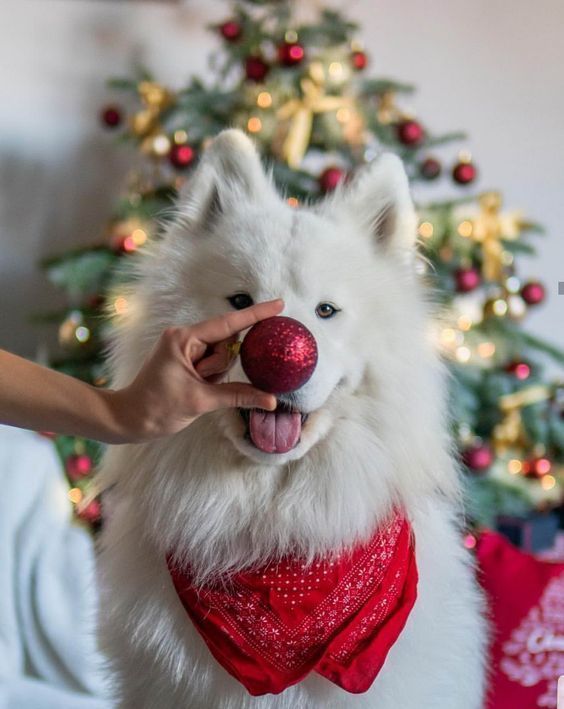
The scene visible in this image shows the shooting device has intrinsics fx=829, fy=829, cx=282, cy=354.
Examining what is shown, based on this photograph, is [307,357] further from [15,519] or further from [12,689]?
[12,689]

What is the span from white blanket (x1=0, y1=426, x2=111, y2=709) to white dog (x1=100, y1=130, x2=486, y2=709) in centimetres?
62

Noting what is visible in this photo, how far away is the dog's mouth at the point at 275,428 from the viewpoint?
3.62 ft

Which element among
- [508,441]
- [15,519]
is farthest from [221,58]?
[15,519]

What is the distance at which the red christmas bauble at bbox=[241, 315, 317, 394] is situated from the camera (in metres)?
0.95

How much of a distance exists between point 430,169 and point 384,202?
138 centimetres

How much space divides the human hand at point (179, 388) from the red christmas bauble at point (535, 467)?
6.92 ft

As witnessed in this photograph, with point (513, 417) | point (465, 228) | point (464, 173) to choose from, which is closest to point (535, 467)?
point (513, 417)

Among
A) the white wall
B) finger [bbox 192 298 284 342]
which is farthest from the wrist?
the white wall

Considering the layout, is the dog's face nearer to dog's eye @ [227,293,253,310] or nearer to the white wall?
dog's eye @ [227,293,253,310]

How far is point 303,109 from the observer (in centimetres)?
250

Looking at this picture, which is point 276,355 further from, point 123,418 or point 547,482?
point 547,482

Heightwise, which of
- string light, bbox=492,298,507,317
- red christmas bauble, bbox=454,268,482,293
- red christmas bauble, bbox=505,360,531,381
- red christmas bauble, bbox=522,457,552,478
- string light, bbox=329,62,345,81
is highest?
string light, bbox=329,62,345,81

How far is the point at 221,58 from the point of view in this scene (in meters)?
3.53

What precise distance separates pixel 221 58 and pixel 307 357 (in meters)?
2.86
